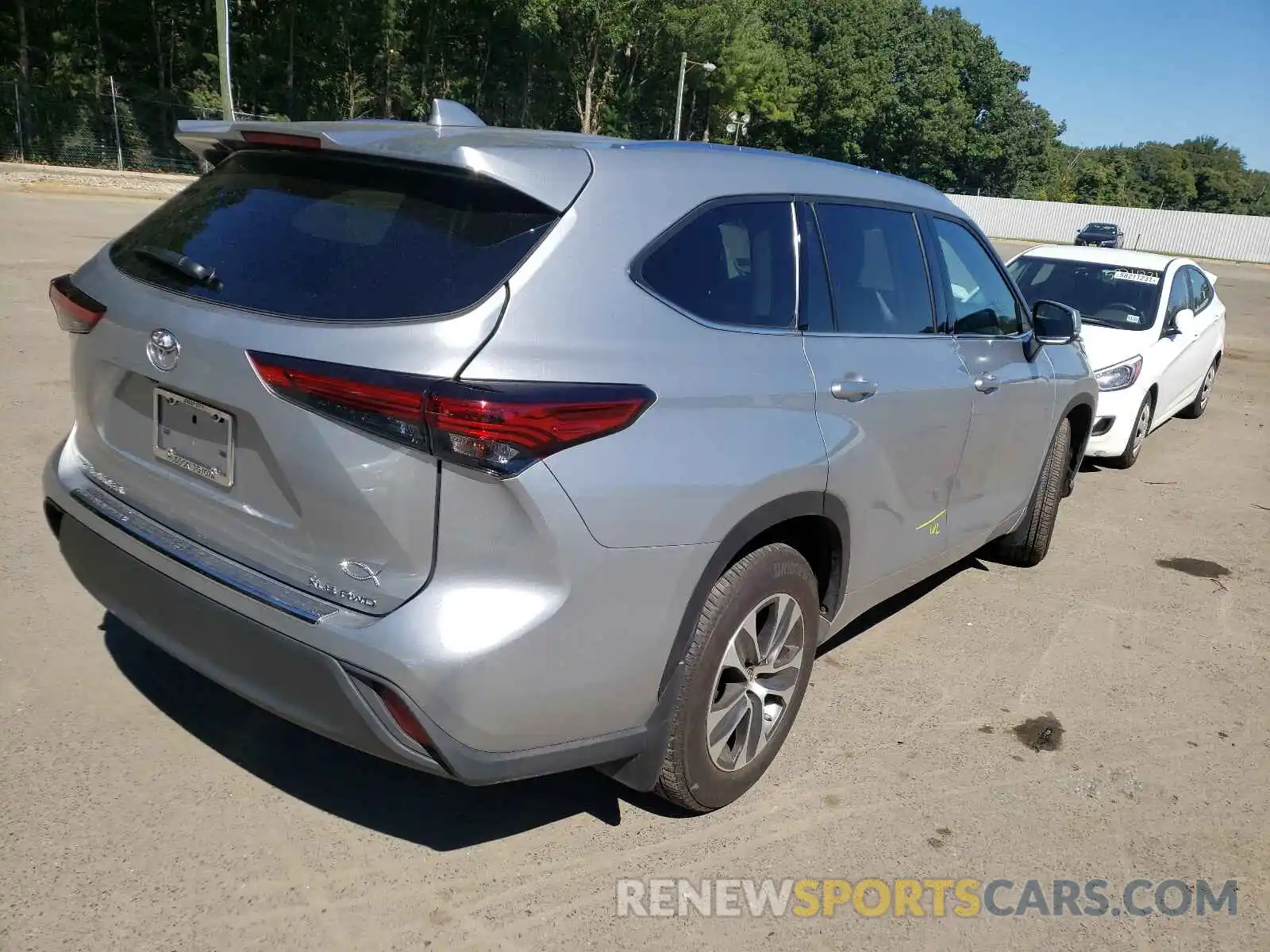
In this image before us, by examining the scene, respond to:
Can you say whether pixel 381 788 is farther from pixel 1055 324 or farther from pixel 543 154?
pixel 1055 324

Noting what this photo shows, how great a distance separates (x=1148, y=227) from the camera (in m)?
55.4

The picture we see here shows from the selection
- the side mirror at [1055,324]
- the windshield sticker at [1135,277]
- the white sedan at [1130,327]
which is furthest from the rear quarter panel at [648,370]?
the windshield sticker at [1135,277]

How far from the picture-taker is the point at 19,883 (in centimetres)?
253

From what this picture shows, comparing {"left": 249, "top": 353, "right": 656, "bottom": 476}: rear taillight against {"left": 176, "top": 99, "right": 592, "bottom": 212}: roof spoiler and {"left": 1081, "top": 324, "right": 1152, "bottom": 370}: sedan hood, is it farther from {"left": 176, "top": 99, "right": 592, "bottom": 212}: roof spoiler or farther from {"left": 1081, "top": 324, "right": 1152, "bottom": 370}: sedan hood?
{"left": 1081, "top": 324, "right": 1152, "bottom": 370}: sedan hood

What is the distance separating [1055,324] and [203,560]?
154 inches

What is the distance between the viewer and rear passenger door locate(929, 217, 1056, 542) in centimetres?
406

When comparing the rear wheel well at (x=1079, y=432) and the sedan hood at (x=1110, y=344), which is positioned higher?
the sedan hood at (x=1110, y=344)

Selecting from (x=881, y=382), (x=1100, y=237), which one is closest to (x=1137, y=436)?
(x=881, y=382)

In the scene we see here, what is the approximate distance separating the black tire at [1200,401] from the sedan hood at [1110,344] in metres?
2.50

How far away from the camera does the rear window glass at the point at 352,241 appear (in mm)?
2303

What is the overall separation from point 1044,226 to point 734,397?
6047cm

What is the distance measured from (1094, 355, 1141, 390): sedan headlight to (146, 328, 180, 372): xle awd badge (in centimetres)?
676

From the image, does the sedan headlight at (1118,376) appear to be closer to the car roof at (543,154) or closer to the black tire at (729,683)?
the car roof at (543,154)

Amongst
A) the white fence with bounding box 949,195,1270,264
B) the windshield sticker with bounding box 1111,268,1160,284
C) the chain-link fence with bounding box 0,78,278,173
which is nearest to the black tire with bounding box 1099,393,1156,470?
the windshield sticker with bounding box 1111,268,1160,284
